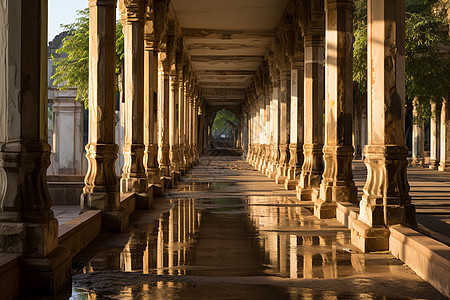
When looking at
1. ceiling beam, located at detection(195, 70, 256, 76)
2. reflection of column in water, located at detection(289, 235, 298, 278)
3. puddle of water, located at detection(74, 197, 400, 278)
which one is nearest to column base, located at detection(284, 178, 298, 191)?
puddle of water, located at detection(74, 197, 400, 278)

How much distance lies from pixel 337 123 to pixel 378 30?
2.84 m

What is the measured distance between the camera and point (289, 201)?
12.6 metres

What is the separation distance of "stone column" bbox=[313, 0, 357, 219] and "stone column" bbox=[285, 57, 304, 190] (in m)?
5.19

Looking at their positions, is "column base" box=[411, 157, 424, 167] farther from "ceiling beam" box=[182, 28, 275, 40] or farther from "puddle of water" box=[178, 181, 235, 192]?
"puddle of water" box=[178, 181, 235, 192]

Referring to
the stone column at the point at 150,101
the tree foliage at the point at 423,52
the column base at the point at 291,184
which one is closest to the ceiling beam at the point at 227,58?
the tree foliage at the point at 423,52

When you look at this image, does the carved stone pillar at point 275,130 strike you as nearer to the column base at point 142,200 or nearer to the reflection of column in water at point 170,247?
the column base at point 142,200

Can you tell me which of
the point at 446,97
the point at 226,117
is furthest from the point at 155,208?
the point at 226,117

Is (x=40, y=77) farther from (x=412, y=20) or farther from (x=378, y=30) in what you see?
(x=412, y=20)

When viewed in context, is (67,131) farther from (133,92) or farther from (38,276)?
(38,276)

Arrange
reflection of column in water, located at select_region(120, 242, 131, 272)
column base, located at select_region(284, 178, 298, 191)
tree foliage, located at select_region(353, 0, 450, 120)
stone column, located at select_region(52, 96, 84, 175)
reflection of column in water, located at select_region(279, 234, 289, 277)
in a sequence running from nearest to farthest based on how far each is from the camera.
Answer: reflection of column in water, located at select_region(279, 234, 289, 277) < reflection of column in water, located at select_region(120, 242, 131, 272) < column base, located at select_region(284, 178, 298, 191) < tree foliage, located at select_region(353, 0, 450, 120) < stone column, located at select_region(52, 96, 84, 175)

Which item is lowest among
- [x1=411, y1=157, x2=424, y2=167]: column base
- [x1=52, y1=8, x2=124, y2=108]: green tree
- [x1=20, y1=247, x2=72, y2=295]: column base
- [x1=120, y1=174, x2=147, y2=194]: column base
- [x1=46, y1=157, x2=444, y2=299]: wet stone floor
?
[x1=46, y1=157, x2=444, y2=299]: wet stone floor

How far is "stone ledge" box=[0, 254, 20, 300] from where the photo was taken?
4.41 meters

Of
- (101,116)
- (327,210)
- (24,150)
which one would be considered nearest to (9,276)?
(24,150)

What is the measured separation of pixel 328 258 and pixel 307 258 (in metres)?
0.24
